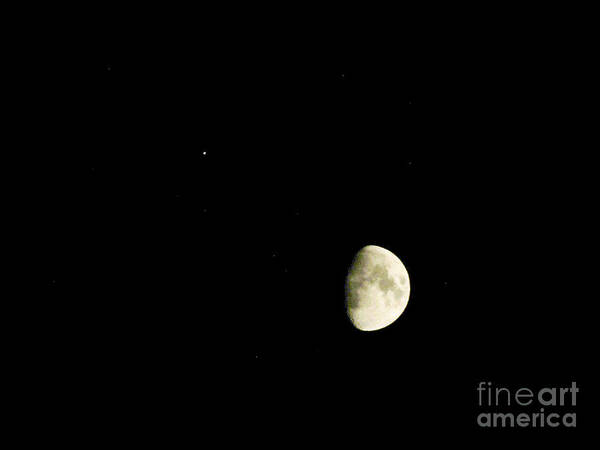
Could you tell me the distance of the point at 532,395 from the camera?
1.09 metres

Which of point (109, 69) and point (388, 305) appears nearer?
point (388, 305)

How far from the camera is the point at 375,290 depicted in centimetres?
94

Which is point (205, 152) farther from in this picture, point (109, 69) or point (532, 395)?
point (532, 395)

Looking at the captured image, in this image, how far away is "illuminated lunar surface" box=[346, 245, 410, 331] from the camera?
94 cm

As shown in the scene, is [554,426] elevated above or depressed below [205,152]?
below

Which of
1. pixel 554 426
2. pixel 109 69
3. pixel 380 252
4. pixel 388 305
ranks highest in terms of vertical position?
pixel 109 69

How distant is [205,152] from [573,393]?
3.92 feet

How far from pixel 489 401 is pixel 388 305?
0.44m

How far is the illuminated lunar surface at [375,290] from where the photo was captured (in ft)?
3.08

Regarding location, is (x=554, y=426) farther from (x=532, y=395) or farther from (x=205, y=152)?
(x=205, y=152)

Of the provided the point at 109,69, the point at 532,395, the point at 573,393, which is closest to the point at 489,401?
the point at 532,395

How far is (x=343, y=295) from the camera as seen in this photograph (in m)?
0.99

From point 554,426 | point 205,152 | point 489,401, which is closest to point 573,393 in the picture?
point 554,426

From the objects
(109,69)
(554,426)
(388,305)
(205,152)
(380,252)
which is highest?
(109,69)
